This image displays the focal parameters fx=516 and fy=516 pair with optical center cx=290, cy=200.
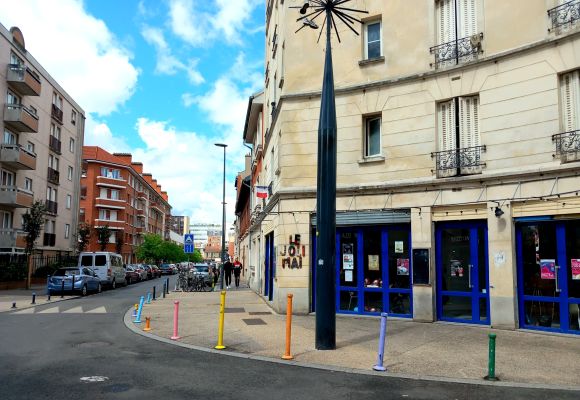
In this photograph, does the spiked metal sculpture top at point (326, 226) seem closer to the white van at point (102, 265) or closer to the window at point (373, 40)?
the window at point (373, 40)

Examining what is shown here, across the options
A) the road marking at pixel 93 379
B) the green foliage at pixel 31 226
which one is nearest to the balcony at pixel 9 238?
the green foliage at pixel 31 226

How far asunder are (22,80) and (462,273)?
31.8 meters

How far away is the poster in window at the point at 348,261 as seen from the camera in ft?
48.2

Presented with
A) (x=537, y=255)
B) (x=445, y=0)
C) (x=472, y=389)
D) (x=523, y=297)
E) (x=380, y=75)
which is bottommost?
(x=472, y=389)

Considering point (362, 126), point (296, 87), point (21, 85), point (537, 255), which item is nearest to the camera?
point (537, 255)

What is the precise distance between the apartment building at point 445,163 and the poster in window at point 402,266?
0.09ft

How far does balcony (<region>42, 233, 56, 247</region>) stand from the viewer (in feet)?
128

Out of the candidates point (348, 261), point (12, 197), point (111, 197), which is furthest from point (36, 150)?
point (348, 261)

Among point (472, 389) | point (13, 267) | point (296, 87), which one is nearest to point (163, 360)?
point (472, 389)

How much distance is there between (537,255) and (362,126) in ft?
19.1

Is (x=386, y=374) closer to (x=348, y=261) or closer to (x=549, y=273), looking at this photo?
(x=549, y=273)

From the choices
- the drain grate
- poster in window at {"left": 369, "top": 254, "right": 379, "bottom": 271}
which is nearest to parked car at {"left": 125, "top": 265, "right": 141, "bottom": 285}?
the drain grate

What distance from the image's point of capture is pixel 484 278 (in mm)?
A: 12586

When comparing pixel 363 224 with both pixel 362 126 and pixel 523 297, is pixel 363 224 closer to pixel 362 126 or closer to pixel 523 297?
pixel 362 126
